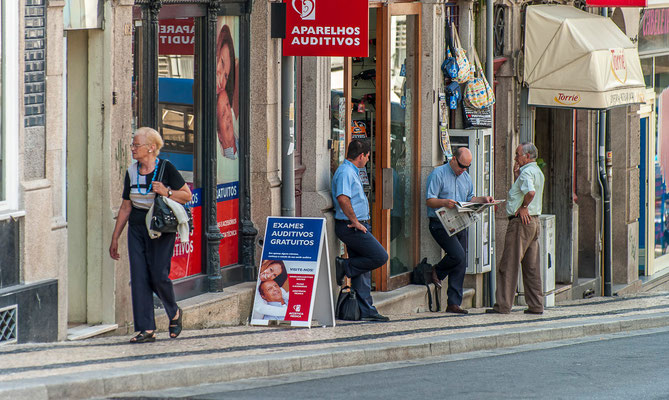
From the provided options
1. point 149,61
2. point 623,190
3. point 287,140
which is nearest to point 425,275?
point 287,140

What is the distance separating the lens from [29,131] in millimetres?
9203

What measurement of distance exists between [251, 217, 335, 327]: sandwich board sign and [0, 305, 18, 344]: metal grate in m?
2.68

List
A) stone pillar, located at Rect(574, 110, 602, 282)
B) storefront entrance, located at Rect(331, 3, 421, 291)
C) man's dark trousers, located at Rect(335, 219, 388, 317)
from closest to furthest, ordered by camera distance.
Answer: man's dark trousers, located at Rect(335, 219, 388, 317), storefront entrance, located at Rect(331, 3, 421, 291), stone pillar, located at Rect(574, 110, 602, 282)

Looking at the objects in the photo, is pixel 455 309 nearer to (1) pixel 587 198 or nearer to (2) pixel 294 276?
(2) pixel 294 276

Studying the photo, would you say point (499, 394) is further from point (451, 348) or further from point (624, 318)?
point (624, 318)

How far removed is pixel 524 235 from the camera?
43.8 feet

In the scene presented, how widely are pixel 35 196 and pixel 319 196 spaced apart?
3.94 m

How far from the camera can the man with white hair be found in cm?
1310

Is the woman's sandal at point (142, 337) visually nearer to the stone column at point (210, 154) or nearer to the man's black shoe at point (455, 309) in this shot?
the stone column at point (210, 154)

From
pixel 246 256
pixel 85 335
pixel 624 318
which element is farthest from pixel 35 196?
pixel 624 318

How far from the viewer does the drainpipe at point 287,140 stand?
1183cm

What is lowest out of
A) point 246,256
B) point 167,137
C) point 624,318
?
point 624,318

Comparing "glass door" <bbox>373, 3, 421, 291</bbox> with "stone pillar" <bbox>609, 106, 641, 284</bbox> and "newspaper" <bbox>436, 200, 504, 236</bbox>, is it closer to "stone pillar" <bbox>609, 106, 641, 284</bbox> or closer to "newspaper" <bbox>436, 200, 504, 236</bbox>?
"newspaper" <bbox>436, 200, 504, 236</bbox>

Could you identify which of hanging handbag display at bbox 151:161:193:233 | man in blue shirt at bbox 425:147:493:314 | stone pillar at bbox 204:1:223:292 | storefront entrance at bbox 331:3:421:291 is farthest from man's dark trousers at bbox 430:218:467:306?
hanging handbag display at bbox 151:161:193:233
